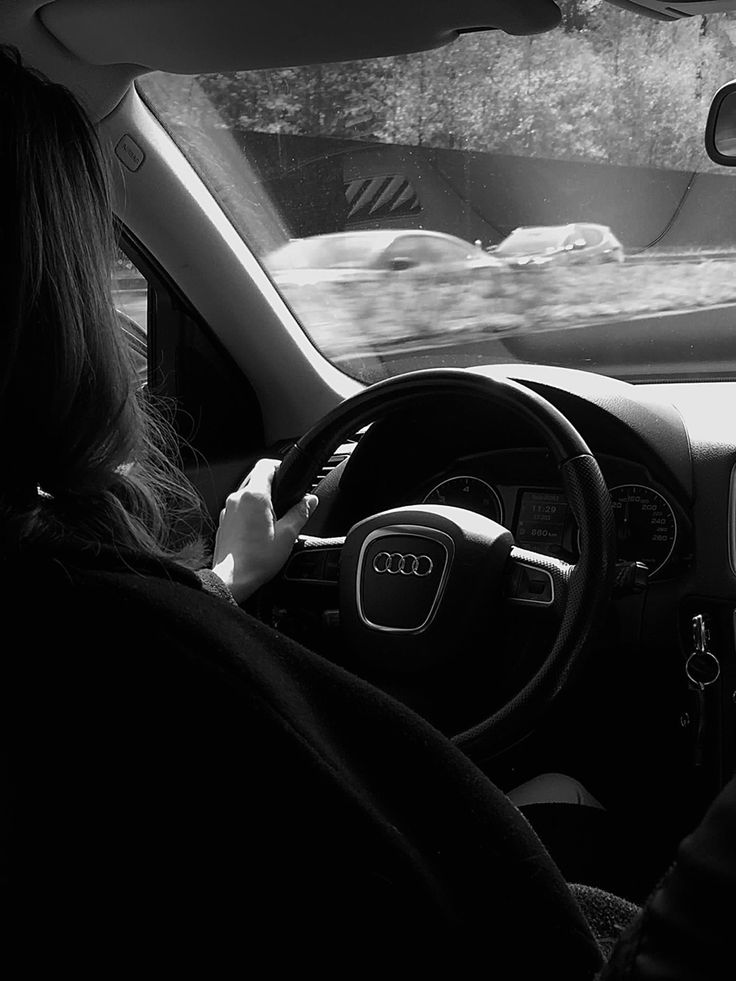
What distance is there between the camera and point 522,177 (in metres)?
2.97

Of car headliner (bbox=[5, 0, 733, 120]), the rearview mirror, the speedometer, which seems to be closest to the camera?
car headliner (bbox=[5, 0, 733, 120])

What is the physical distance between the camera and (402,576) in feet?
6.08

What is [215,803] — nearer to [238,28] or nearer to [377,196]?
[238,28]

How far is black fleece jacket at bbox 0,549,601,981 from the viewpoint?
76 cm

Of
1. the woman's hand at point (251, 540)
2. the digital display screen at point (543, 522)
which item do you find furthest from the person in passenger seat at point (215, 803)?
the digital display screen at point (543, 522)

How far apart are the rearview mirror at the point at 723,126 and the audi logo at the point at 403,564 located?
869mm

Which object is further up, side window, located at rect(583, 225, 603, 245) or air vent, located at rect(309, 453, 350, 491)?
side window, located at rect(583, 225, 603, 245)

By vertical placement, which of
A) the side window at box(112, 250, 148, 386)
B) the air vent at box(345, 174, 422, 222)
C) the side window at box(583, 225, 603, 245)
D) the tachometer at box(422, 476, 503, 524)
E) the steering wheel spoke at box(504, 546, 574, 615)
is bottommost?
the steering wheel spoke at box(504, 546, 574, 615)

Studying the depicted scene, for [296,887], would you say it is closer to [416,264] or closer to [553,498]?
[553,498]

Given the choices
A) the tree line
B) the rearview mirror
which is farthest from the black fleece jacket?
Answer: the tree line

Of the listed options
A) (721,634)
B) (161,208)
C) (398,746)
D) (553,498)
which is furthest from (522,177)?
(398,746)

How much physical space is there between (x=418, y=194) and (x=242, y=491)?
125cm

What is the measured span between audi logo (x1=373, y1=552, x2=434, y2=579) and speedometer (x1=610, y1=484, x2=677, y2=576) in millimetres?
415

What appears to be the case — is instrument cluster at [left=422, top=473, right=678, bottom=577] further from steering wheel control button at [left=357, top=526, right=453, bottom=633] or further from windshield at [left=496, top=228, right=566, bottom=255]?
→ windshield at [left=496, top=228, right=566, bottom=255]
